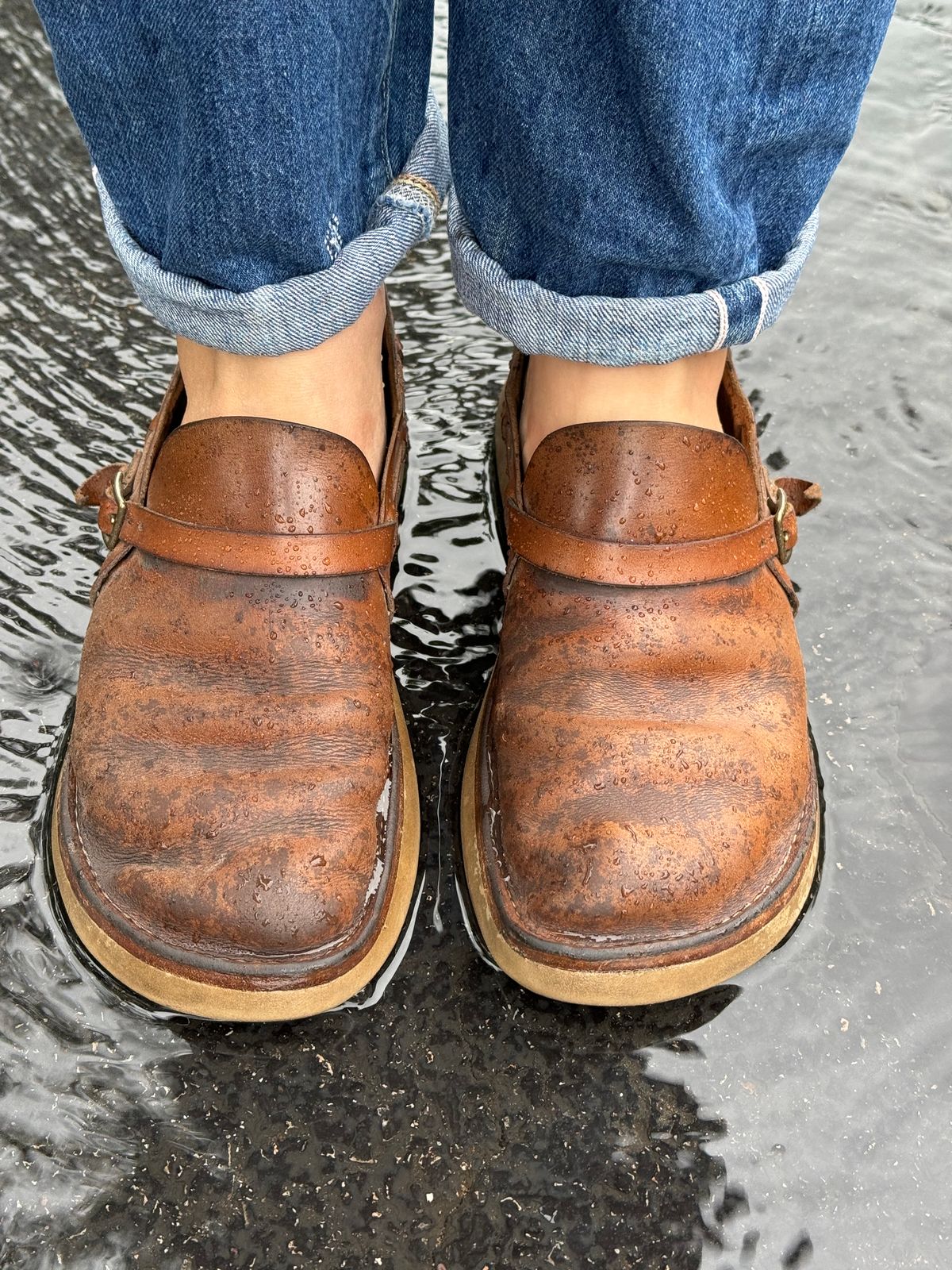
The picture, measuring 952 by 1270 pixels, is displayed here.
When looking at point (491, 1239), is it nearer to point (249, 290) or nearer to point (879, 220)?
point (249, 290)

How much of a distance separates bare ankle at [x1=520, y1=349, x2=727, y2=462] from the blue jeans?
63 mm

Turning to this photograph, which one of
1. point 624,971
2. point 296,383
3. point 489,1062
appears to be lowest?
point 489,1062

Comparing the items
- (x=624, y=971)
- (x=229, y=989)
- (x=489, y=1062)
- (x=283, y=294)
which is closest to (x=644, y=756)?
(x=624, y=971)

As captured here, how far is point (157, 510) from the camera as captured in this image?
1032 mm

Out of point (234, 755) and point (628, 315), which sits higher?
point (628, 315)

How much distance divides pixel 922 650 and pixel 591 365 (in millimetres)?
589

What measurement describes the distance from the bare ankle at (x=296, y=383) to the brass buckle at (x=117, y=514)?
4.0 inches

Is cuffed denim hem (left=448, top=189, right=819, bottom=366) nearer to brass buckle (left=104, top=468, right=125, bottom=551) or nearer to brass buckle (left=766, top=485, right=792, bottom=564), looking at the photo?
brass buckle (left=766, top=485, right=792, bottom=564)

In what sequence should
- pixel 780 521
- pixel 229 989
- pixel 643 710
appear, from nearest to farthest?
pixel 229 989 < pixel 643 710 < pixel 780 521

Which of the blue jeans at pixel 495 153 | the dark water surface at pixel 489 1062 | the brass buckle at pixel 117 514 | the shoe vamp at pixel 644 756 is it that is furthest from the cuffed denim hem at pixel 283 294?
the dark water surface at pixel 489 1062

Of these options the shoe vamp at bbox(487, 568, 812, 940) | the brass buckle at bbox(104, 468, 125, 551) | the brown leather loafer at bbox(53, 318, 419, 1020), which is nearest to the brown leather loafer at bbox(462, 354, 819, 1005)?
the shoe vamp at bbox(487, 568, 812, 940)

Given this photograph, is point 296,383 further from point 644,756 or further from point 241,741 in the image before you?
point 644,756

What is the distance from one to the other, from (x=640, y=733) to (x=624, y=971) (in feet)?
0.71

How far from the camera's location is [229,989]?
89 centimetres
